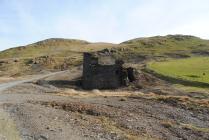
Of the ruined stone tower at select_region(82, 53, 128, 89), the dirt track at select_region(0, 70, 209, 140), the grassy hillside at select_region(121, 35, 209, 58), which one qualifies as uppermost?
the grassy hillside at select_region(121, 35, 209, 58)

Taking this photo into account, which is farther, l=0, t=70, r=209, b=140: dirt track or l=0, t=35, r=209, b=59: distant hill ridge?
l=0, t=35, r=209, b=59: distant hill ridge

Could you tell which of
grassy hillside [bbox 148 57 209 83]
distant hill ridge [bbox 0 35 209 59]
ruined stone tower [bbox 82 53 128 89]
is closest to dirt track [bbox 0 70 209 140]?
grassy hillside [bbox 148 57 209 83]

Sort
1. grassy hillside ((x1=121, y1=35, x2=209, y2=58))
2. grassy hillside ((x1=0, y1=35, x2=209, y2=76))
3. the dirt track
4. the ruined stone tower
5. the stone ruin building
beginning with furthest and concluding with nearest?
grassy hillside ((x1=121, y1=35, x2=209, y2=58)) < grassy hillside ((x1=0, y1=35, x2=209, y2=76)) < the ruined stone tower < the stone ruin building < the dirt track

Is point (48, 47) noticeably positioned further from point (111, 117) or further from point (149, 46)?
point (111, 117)

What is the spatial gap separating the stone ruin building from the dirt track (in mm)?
10503

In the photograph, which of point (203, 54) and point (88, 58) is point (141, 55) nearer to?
point (203, 54)

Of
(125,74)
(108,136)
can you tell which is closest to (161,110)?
(108,136)

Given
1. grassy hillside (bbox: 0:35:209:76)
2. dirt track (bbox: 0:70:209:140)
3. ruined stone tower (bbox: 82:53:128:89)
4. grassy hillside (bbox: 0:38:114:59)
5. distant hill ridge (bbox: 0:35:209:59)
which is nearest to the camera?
dirt track (bbox: 0:70:209:140)

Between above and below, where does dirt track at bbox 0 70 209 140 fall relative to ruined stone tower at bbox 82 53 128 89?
below

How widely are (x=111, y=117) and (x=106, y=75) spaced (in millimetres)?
27099

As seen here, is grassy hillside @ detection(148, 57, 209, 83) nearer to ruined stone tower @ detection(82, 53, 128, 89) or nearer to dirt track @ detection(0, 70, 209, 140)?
ruined stone tower @ detection(82, 53, 128, 89)

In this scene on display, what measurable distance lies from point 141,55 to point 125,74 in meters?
39.1

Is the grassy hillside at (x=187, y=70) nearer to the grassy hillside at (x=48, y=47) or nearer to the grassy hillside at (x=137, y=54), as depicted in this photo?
the grassy hillside at (x=137, y=54)

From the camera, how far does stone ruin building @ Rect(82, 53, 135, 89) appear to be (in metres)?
63.7
